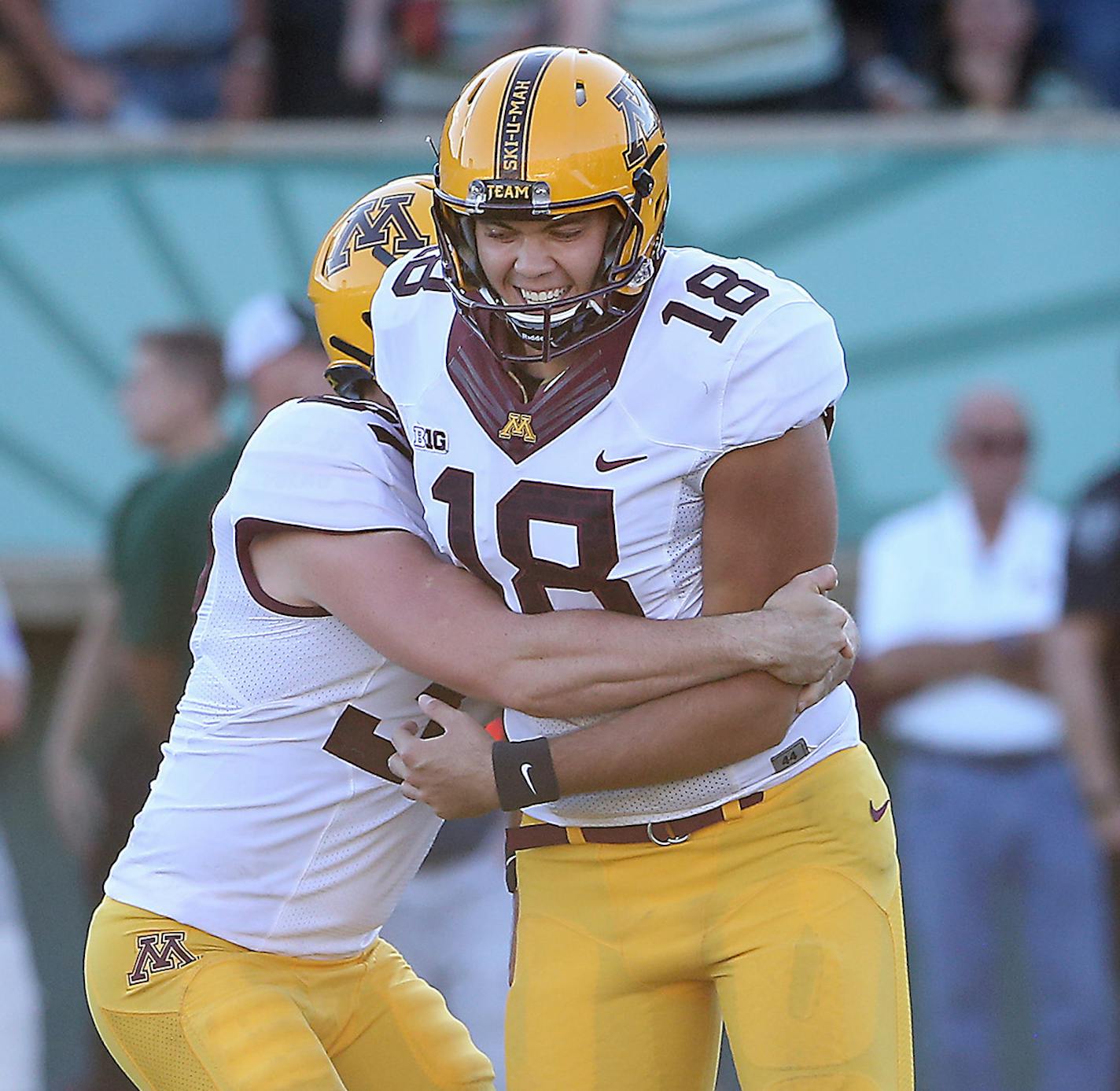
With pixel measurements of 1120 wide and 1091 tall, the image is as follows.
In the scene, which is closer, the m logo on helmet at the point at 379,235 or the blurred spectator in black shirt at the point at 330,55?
the m logo on helmet at the point at 379,235

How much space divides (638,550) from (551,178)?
51 cm

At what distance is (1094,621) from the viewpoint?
5.52 meters

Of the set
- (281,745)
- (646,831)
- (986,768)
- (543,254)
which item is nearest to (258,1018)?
(281,745)

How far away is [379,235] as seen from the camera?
315 cm

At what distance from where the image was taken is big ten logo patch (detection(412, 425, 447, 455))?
2.77 m

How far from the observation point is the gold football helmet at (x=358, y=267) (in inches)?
120

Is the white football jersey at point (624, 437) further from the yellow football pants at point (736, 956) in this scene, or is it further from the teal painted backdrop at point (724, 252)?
the teal painted backdrop at point (724, 252)

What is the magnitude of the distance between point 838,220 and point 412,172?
1.35 metres

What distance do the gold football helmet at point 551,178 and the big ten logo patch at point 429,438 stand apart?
0.47ft

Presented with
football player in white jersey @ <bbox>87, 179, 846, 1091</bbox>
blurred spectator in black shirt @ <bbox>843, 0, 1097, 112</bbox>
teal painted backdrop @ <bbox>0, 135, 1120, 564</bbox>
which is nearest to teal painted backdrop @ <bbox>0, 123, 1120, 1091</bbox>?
teal painted backdrop @ <bbox>0, 135, 1120, 564</bbox>

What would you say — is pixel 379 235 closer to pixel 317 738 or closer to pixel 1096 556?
pixel 317 738

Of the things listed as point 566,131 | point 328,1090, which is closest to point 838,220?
point 566,131

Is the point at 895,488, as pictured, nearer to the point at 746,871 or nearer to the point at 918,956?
the point at 918,956

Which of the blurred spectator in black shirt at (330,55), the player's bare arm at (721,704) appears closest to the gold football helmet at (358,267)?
the player's bare arm at (721,704)
